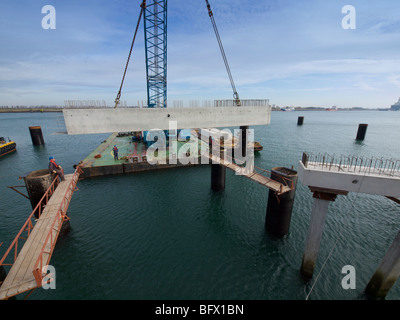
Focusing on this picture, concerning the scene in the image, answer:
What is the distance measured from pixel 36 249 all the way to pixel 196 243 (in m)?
10.2

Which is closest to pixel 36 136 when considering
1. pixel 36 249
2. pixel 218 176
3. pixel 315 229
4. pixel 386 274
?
pixel 218 176

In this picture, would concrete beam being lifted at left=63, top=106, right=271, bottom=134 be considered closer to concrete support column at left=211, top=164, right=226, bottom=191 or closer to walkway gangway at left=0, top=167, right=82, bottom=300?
concrete support column at left=211, top=164, right=226, bottom=191

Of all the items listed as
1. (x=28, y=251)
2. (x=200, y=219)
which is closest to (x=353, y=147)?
(x=200, y=219)

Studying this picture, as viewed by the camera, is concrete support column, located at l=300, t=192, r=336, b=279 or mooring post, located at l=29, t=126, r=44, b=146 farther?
mooring post, located at l=29, t=126, r=44, b=146

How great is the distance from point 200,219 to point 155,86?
32478 mm

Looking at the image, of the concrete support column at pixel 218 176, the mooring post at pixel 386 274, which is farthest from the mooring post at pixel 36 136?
the mooring post at pixel 386 274

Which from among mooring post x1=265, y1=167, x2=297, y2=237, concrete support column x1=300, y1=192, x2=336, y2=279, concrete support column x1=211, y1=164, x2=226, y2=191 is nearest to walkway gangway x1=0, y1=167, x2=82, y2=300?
concrete support column x1=300, y1=192, x2=336, y2=279

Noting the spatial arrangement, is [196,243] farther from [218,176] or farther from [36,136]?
[36,136]

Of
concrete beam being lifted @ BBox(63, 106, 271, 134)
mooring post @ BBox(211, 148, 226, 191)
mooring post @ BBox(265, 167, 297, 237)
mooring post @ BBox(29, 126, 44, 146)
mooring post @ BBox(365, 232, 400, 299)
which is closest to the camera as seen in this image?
mooring post @ BBox(365, 232, 400, 299)

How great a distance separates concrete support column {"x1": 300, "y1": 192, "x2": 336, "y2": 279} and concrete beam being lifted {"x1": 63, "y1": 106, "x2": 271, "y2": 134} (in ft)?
50.0

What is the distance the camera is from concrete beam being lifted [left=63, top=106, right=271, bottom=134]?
17547 mm

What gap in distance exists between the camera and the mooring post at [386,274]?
948cm
